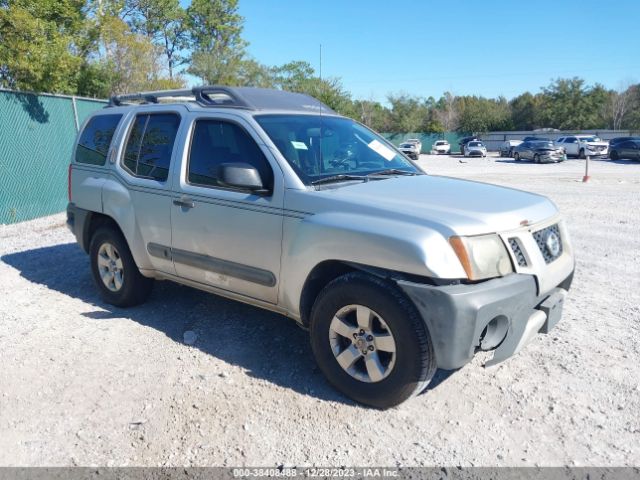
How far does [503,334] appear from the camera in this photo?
3.09 m

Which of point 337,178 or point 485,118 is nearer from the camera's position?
point 337,178

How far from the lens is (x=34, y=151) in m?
9.79

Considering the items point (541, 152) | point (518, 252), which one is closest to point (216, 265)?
point (518, 252)

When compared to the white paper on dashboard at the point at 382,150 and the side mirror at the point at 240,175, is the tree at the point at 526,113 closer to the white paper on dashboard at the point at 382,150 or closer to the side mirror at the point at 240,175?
the white paper on dashboard at the point at 382,150

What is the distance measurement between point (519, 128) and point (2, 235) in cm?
6982

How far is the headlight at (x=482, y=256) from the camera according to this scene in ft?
9.57

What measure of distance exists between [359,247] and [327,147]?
1295 mm

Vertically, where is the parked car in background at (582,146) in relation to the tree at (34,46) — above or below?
below

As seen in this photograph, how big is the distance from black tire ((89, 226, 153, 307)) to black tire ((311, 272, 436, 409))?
223 centimetres

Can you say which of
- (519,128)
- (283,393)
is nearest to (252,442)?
(283,393)

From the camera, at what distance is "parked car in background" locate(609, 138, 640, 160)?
31.1 m

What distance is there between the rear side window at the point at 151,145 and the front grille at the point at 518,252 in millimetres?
2834

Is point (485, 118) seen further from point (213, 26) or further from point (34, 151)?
point (34, 151)

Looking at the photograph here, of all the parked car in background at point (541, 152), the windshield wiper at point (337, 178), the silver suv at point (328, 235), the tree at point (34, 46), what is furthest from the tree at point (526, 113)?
the windshield wiper at point (337, 178)
